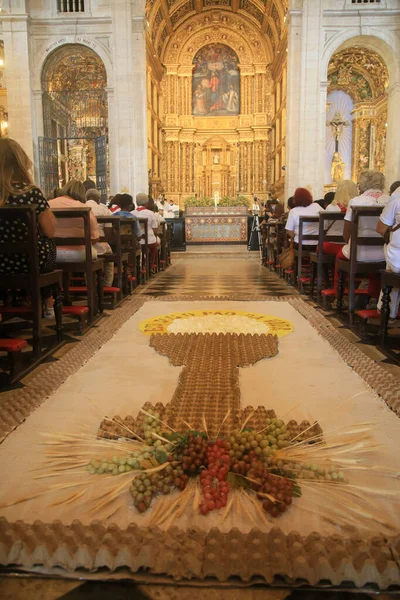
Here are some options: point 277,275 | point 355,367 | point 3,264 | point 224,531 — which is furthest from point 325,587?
point 277,275

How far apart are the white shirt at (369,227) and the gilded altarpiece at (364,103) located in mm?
15808

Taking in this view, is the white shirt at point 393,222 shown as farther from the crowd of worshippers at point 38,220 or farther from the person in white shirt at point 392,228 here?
the crowd of worshippers at point 38,220

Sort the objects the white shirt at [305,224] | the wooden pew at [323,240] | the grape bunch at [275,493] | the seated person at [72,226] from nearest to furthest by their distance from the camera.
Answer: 1. the grape bunch at [275,493]
2. the seated person at [72,226]
3. the wooden pew at [323,240]
4. the white shirt at [305,224]

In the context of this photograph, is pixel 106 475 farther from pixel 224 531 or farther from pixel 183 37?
pixel 183 37

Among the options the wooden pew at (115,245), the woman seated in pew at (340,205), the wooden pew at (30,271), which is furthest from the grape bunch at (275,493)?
the woman seated in pew at (340,205)

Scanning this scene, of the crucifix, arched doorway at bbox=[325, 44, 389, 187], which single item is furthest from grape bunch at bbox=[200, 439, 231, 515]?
the crucifix

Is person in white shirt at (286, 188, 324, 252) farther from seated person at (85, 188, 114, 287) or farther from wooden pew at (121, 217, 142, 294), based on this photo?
seated person at (85, 188, 114, 287)

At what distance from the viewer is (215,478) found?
169 cm

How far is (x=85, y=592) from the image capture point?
1.30 m

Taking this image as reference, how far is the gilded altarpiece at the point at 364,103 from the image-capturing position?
61.7 feet

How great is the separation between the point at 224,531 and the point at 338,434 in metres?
0.84

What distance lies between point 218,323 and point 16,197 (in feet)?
6.55

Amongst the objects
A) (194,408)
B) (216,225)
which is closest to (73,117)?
(216,225)

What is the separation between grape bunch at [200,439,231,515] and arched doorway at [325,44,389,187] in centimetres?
1933
